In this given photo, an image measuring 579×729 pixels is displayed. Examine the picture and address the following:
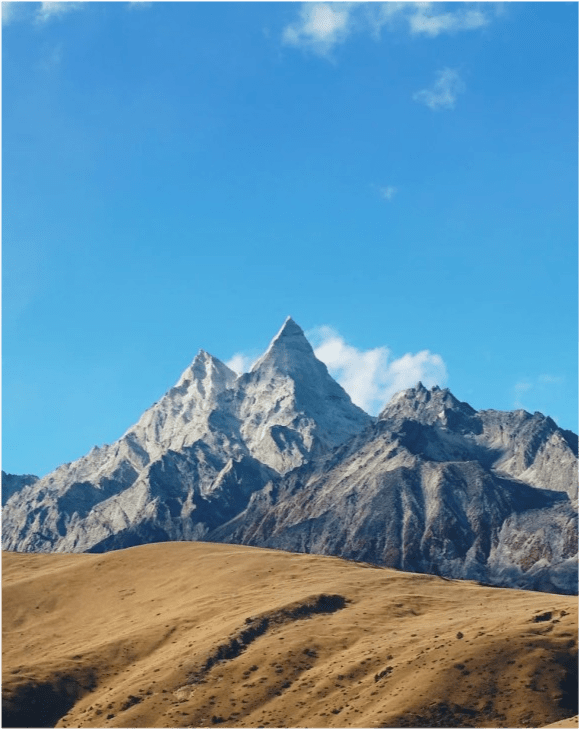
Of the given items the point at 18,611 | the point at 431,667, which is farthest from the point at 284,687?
the point at 18,611

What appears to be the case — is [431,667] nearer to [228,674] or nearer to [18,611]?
[228,674]

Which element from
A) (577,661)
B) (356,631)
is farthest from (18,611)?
(577,661)

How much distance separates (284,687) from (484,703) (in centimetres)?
2700

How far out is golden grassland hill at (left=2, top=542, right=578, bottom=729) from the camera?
13162 centimetres

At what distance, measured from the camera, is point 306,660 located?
148500 millimetres

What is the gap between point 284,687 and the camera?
142m

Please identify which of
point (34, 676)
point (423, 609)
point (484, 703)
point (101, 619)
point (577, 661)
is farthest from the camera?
point (101, 619)

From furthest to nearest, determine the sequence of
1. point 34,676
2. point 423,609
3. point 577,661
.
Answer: point 423,609
point 34,676
point 577,661

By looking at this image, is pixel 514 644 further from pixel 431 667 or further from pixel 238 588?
pixel 238 588

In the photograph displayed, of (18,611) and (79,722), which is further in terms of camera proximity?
(18,611)

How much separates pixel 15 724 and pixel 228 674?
31185mm

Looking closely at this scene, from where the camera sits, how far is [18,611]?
199875mm

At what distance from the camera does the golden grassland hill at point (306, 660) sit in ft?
432

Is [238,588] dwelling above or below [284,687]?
above
